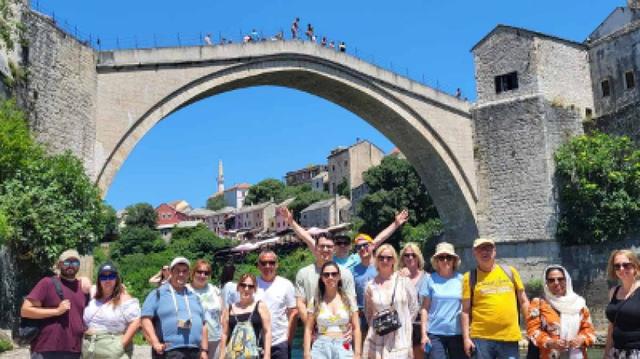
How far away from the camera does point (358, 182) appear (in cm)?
5284

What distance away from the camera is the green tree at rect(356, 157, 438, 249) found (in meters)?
33.1

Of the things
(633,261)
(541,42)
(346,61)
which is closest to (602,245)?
(541,42)

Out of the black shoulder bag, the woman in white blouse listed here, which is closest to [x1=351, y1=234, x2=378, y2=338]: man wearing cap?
the woman in white blouse

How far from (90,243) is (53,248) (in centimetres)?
95

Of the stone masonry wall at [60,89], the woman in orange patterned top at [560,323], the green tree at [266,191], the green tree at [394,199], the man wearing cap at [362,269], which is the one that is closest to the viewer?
the woman in orange patterned top at [560,323]

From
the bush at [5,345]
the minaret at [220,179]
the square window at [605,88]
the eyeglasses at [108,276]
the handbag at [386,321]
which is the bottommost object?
the bush at [5,345]

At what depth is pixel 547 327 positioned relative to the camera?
447 cm

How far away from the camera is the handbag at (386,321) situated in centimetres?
442

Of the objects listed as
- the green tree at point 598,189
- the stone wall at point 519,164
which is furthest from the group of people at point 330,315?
the stone wall at point 519,164

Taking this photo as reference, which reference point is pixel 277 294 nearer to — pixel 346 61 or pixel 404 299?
pixel 404 299

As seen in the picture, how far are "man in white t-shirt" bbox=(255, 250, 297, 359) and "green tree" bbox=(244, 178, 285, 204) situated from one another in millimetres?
63256

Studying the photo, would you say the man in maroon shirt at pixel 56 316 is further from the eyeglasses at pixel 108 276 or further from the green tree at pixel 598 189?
the green tree at pixel 598 189

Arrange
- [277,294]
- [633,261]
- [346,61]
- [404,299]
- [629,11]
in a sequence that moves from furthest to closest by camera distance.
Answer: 1. [629,11]
2. [346,61]
3. [277,294]
4. [404,299]
5. [633,261]

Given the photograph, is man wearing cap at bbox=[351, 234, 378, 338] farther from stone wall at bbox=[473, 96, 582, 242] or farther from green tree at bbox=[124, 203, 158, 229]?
green tree at bbox=[124, 203, 158, 229]
